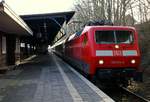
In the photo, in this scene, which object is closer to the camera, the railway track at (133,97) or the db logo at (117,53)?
the railway track at (133,97)

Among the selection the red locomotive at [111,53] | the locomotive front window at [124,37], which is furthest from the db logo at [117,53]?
the locomotive front window at [124,37]

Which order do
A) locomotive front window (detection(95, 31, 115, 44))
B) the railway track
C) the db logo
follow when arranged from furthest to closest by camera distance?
locomotive front window (detection(95, 31, 115, 44)) → the db logo → the railway track

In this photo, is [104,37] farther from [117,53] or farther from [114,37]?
[117,53]

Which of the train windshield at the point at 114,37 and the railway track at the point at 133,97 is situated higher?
the train windshield at the point at 114,37

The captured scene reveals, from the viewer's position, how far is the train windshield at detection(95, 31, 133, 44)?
18312 mm

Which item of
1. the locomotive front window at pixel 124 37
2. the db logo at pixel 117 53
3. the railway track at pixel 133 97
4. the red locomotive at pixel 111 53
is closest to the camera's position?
the railway track at pixel 133 97

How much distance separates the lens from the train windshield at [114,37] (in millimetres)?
18312

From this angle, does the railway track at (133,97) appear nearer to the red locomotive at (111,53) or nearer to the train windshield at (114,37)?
the red locomotive at (111,53)

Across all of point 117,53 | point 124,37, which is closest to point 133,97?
point 117,53

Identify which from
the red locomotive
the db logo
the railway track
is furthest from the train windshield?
the railway track

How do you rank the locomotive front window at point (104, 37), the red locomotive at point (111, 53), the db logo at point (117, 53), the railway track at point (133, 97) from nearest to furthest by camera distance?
the railway track at point (133, 97) → the red locomotive at point (111, 53) → the db logo at point (117, 53) → the locomotive front window at point (104, 37)

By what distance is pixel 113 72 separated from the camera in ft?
58.4

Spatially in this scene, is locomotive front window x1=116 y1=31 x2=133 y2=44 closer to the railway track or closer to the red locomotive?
the red locomotive

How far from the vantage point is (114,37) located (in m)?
18.5
